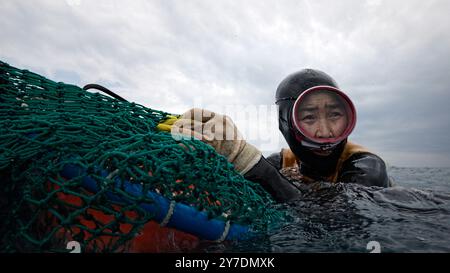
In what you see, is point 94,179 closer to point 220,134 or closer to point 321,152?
point 220,134

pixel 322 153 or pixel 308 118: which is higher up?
pixel 308 118

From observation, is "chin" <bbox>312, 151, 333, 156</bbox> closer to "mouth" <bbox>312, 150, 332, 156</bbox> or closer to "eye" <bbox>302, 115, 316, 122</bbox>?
"mouth" <bbox>312, 150, 332, 156</bbox>

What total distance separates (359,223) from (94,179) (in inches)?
82.2

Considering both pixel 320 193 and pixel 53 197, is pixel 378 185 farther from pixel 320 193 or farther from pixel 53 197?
pixel 53 197

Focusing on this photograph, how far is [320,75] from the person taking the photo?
427 cm

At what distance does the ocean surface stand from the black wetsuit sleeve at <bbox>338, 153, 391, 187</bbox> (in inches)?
6.6

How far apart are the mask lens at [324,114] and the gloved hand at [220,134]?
1.31 meters

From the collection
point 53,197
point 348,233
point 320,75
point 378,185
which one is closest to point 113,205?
point 53,197

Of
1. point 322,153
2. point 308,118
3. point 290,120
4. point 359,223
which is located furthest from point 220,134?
point 322,153

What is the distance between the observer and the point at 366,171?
11.3 ft

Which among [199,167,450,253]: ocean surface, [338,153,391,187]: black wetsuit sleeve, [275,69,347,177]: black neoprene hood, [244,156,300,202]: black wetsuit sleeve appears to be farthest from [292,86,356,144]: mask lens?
[244,156,300,202]: black wetsuit sleeve

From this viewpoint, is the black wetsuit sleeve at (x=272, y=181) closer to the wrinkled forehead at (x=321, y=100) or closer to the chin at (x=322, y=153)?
the chin at (x=322, y=153)

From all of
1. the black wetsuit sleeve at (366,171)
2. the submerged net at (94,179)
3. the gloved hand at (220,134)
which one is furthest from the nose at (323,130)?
the submerged net at (94,179)

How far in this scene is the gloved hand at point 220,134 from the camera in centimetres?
242
